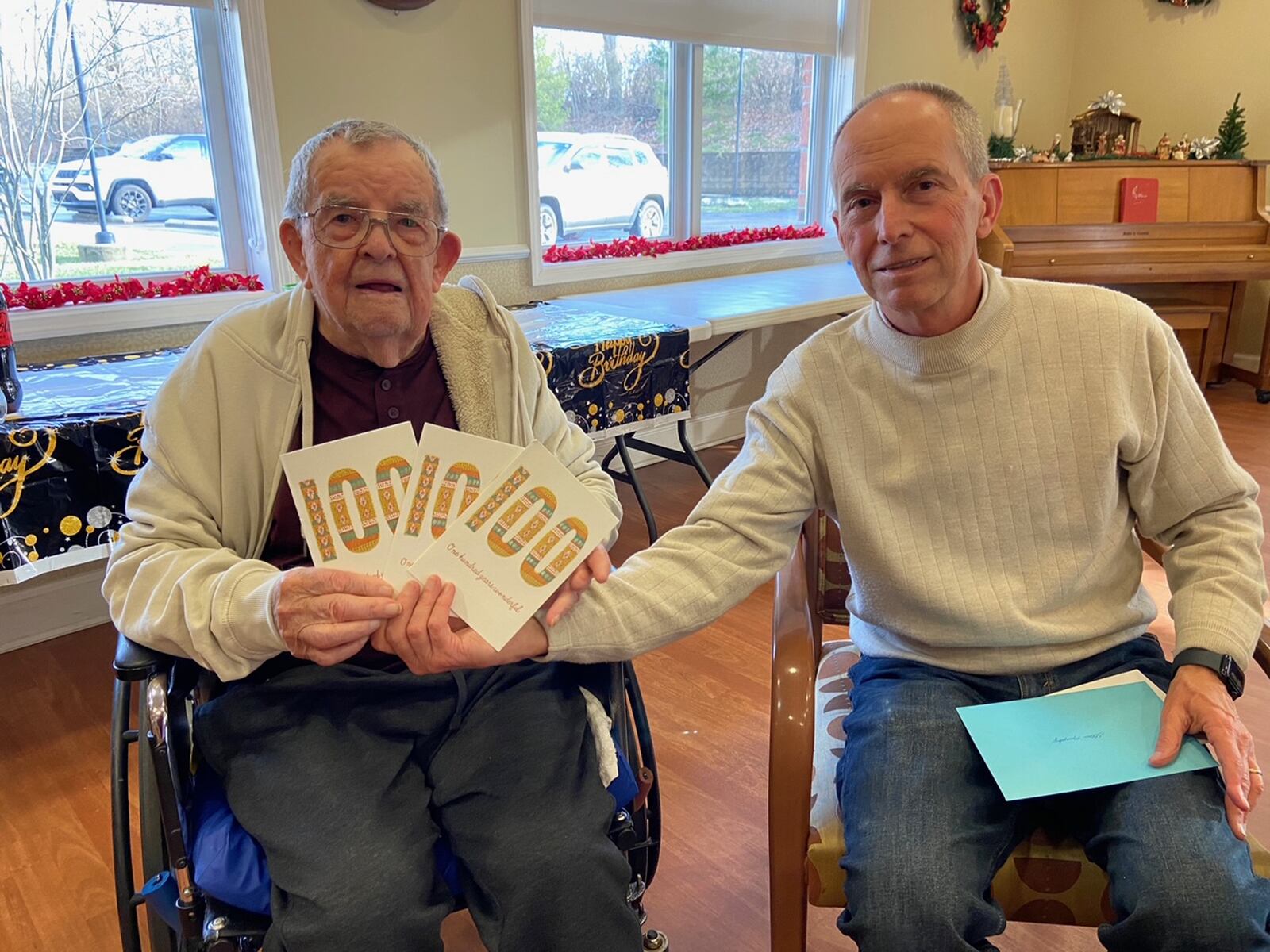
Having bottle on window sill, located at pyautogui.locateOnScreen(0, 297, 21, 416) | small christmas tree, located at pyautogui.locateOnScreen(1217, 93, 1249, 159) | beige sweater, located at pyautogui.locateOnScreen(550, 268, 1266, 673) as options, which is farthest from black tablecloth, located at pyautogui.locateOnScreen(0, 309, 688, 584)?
small christmas tree, located at pyautogui.locateOnScreen(1217, 93, 1249, 159)

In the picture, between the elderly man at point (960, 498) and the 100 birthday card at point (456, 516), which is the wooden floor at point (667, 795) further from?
the 100 birthday card at point (456, 516)

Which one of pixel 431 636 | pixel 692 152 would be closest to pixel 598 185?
pixel 692 152

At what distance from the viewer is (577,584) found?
117 cm

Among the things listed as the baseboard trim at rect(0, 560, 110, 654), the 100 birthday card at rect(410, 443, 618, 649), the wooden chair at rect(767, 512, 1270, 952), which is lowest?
the baseboard trim at rect(0, 560, 110, 654)

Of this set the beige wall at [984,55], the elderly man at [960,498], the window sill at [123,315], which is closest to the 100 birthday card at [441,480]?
the elderly man at [960,498]

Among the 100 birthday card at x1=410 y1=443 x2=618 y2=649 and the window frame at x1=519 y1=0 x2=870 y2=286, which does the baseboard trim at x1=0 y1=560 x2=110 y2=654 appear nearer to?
the window frame at x1=519 y1=0 x2=870 y2=286

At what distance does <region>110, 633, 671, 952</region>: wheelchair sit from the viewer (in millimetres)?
1063

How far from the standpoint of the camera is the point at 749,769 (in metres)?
2.06

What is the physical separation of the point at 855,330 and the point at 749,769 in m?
1.12

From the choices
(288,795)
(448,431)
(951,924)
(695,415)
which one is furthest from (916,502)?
(695,415)

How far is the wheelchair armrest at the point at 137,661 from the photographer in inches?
42.7

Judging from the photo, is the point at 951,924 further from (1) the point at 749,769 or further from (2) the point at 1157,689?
(1) the point at 749,769

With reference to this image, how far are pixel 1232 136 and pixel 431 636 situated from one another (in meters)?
5.36

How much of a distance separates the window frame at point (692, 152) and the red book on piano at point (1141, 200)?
5.05ft
